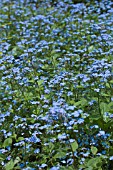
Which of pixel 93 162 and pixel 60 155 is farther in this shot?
pixel 60 155

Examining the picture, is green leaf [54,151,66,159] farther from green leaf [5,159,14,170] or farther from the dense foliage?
green leaf [5,159,14,170]

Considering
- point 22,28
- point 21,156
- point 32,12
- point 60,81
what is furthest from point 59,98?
point 32,12

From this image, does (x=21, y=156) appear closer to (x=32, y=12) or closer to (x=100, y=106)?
(x=100, y=106)

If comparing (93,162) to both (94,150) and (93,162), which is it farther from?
(94,150)

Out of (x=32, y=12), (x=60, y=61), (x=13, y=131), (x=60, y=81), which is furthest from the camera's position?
(x=32, y=12)

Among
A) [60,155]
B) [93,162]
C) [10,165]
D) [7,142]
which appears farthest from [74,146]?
[7,142]

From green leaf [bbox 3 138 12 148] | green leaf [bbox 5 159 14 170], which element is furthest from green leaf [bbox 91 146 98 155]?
green leaf [bbox 3 138 12 148]

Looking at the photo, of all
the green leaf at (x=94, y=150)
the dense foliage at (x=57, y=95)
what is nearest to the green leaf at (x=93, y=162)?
the dense foliage at (x=57, y=95)

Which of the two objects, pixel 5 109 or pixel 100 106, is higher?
pixel 100 106

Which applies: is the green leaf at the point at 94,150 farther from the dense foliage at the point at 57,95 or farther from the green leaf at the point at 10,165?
the green leaf at the point at 10,165
